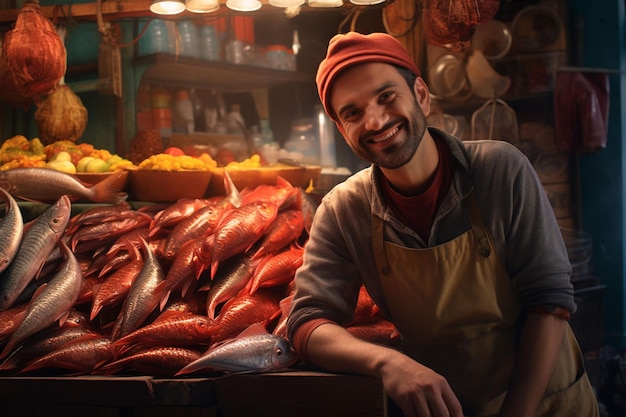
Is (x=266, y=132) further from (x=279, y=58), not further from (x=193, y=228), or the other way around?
(x=193, y=228)

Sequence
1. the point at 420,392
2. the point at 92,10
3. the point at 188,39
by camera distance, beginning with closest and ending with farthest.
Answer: the point at 420,392 < the point at 92,10 < the point at 188,39

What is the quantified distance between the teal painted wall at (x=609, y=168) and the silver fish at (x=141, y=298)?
544cm

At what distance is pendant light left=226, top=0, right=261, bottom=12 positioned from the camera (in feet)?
12.4

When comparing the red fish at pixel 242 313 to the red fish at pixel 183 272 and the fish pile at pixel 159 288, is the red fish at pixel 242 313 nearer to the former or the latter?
the fish pile at pixel 159 288

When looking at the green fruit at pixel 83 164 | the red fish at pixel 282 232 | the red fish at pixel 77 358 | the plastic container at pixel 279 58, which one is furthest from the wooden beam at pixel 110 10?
the plastic container at pixel 279 58

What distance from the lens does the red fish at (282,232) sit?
2750 mm

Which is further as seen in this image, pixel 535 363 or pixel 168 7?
pixel 168 7

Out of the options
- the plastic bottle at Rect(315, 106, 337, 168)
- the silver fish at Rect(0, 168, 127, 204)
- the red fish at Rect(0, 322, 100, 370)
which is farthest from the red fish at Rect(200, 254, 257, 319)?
the plastic bottle at Rect(315, 106, 337, 168)

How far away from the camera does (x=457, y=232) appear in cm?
211

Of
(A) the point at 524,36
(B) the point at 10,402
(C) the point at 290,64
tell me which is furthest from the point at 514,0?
(B) the point at 10,402

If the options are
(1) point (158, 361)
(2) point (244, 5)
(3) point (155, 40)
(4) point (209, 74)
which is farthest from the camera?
(4) point (209, 74)

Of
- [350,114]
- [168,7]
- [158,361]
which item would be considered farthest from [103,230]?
[168,7]

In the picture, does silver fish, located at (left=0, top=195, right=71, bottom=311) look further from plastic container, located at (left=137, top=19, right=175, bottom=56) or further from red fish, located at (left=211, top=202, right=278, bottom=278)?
plastic container, located at (left=137, top=19, right=175, bottom=56)

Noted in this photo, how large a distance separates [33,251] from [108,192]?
0.68m
